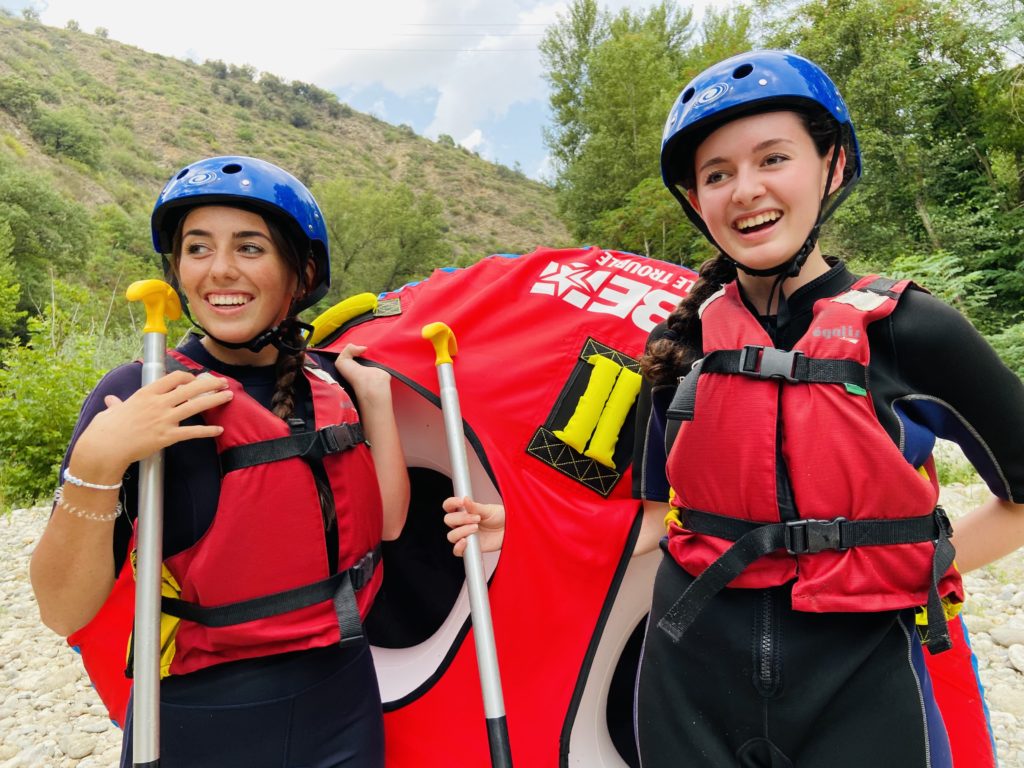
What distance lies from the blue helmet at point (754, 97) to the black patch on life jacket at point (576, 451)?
0.94 metres

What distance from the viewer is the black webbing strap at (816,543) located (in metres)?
1.30

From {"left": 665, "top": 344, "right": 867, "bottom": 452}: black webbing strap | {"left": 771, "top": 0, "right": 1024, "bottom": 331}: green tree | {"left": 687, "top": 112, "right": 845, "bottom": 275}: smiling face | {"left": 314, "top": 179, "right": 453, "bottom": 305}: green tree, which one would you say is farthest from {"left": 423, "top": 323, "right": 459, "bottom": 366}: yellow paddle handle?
→ {"left": 314, "top": 179, "right": 453, "bottom": 305}: green tree

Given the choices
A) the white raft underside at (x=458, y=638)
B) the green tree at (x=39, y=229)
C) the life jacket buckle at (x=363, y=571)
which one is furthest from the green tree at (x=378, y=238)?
the life jacket buckle at (x=363, y=571)

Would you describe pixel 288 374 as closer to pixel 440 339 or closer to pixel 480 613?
pixel 440 339

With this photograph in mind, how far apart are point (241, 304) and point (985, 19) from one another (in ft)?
75.2

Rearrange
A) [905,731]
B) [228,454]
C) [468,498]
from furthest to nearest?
1. [468,498]
2. [228,454]
3. [905,731]

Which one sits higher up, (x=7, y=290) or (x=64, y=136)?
(x=64, y=136)

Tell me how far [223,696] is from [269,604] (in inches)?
9.3

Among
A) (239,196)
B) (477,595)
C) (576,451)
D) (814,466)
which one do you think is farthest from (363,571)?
(814,466)

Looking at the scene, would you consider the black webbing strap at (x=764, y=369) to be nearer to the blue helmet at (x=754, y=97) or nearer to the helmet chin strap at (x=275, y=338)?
the blue helmet at (x=754, y=97)

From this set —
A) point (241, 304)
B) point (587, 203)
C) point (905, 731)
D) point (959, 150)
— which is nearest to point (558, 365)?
point (241, 304)

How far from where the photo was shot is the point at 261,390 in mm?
1868

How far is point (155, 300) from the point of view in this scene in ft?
5.54

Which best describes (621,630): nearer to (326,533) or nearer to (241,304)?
(326,533)
